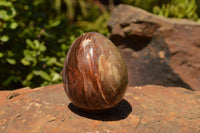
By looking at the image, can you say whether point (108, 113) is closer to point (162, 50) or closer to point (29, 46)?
point (162, 50)

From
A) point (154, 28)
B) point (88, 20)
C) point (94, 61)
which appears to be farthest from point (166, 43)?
point (88, 20)

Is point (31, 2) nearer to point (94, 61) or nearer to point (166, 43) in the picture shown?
point (166, 43)

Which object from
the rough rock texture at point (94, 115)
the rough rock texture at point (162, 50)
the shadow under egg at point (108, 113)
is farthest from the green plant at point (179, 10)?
the shadow under egg at point (108, 113)

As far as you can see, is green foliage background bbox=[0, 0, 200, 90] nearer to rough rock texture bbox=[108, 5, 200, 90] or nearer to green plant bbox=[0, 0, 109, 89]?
green plant bbox=[0, 0, 109, 89]

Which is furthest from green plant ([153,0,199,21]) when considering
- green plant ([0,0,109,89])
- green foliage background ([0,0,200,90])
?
green plant ([0,0,109,89])

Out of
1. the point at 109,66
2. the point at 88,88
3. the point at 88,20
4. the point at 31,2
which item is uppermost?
the point at 31,2
